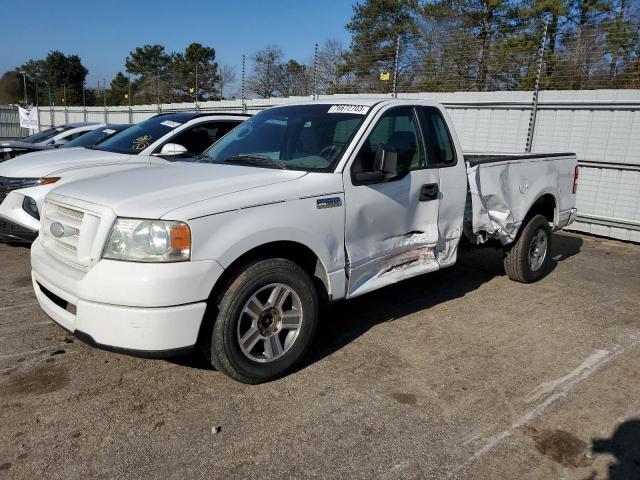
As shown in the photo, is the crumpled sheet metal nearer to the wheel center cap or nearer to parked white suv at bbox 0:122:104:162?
the wheel center cap

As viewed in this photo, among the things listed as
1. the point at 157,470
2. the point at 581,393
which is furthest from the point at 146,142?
the point at 581,393

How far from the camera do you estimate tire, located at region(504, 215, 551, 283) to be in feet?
18.8

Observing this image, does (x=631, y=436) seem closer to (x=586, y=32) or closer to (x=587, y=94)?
(x=587, y=94)

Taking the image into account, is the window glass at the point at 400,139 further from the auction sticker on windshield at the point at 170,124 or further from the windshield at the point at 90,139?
the windshield at the point at 90,139

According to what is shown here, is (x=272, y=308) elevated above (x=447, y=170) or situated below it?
below

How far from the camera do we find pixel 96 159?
642 centimetres

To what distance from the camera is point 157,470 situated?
103 inches

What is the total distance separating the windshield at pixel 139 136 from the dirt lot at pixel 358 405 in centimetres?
264

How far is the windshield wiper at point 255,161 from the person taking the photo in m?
3.90

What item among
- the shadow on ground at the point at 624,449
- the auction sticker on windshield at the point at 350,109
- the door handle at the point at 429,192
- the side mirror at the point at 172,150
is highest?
the auction sticker on windshield at the point at 350,109

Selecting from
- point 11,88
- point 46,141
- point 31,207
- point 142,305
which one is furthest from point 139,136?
point 11,88

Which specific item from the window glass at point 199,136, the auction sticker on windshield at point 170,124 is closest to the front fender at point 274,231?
the window glass at point 199,136

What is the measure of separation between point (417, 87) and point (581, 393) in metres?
9.85

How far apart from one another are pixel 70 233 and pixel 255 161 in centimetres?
143
